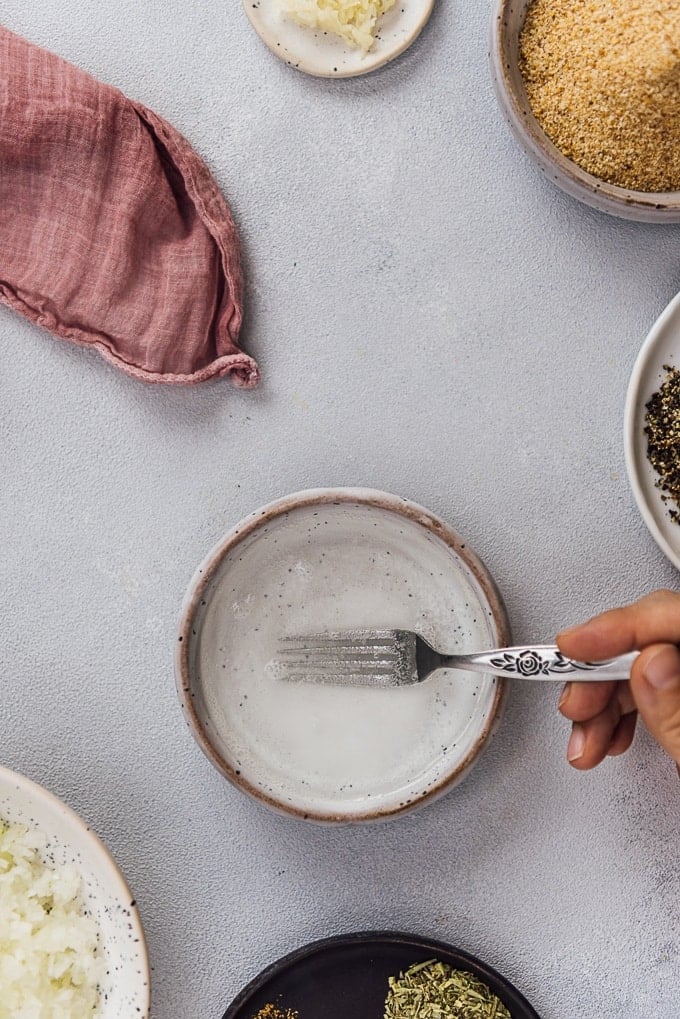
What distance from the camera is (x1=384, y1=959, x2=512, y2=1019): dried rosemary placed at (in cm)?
112

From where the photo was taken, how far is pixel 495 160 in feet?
3.82

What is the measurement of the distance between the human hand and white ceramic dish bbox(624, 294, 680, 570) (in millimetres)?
144

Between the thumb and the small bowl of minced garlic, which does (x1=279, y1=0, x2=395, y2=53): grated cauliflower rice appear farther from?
the thumb

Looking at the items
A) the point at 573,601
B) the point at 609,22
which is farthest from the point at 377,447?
the point at 609,22

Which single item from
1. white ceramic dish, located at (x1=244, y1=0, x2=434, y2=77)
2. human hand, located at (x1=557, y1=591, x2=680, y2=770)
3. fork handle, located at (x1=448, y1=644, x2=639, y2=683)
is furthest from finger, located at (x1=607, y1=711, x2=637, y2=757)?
white ceramic dish, located at (x1=244, y1=0, x2=434, y2=77)

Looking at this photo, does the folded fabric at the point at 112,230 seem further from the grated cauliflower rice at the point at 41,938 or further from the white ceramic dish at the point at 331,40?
the grated cauliflower rice at the point at 41,938

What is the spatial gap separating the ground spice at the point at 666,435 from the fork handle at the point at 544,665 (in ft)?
0.87

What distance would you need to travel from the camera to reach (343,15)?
111cm

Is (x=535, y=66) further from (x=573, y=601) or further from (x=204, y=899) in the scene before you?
(x=204, y=899)

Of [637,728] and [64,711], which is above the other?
[637,728]

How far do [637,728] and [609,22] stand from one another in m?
0.84

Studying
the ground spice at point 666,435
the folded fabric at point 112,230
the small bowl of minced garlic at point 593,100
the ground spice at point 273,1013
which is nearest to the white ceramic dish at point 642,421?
the ground spice at point 666,435

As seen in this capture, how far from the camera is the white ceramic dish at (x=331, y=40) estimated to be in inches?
44.5

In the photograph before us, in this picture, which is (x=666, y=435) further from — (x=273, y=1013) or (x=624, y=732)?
(x=273, y=1013)
